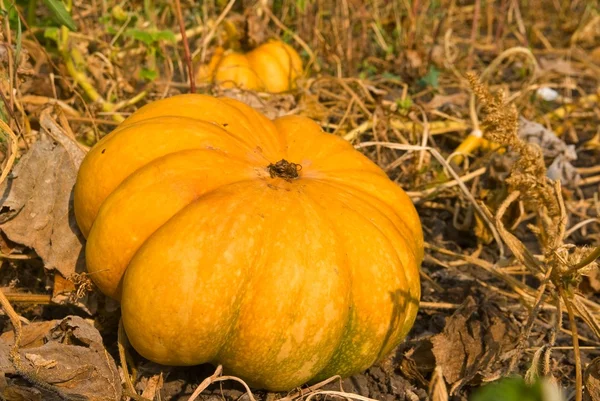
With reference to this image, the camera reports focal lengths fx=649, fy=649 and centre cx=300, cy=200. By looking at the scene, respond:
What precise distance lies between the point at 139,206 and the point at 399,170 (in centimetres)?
197

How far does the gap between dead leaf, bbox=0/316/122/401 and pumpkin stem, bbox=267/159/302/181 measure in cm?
76

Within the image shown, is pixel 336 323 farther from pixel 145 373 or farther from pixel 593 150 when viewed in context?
pixel 593 150

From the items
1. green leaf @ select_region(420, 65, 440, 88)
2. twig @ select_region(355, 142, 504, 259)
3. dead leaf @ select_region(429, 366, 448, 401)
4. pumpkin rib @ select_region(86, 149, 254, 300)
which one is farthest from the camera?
green leaf @ select_region(420, 65, 440, 88)

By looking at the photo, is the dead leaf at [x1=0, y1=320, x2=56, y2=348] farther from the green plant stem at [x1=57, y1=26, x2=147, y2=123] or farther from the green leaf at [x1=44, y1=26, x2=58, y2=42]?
the green leaf at [x1=44, y1=26, x2=58, y2=42]

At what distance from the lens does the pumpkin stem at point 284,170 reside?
6.79ft

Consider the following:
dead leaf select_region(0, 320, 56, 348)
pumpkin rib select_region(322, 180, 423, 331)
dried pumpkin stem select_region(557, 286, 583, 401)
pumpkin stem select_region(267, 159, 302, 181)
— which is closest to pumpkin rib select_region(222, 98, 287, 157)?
pumpkin stem select_region(267, 159, 302, 181)

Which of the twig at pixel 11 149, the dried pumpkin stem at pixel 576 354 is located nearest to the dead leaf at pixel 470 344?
the dried pumpkin stem at pixel 576 354

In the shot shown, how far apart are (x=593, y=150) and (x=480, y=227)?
154 centimetres

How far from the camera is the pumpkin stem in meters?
2.07

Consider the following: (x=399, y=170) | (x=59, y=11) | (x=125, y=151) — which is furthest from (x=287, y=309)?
(x=399, y=170)

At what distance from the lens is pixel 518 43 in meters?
6.05

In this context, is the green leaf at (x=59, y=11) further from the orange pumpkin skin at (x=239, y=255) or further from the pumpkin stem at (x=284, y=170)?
the pumpkin stem at (x=284, y=170)

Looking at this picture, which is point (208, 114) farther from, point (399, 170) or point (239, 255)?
point (399, 170)

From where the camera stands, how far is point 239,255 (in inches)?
70.7
